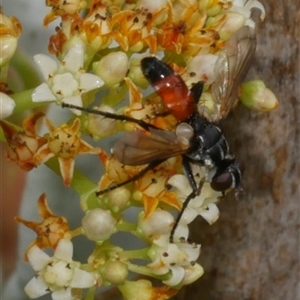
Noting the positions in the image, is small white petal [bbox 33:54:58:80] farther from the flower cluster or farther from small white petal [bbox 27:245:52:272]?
small white petal [bbox 27:245:52:272]

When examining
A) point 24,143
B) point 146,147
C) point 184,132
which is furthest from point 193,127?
point 24,143

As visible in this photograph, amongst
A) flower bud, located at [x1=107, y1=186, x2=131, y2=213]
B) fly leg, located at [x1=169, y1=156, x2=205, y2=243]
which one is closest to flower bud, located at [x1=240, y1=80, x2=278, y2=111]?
fly leg, located at [x1=169, y1=156, x2=205, y2=243]

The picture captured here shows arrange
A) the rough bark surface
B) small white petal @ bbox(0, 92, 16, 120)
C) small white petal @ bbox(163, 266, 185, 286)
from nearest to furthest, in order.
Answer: small white petal @ bbox(0, 92, 16, 120) → small white petal @ bbox(163, 266, 185, 286) → the rough bark surface

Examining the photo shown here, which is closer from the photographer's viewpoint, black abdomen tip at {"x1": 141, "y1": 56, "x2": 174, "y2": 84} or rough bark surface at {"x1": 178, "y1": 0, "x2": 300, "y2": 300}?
black abdomen tip at {"x1": 141, "y1": 56, "x2": 174, "y2": 84}

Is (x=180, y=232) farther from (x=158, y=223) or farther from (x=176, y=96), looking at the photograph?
(x=176, y=96)

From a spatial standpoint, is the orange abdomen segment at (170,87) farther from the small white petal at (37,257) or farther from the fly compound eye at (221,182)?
the small white petal at (37,257)
